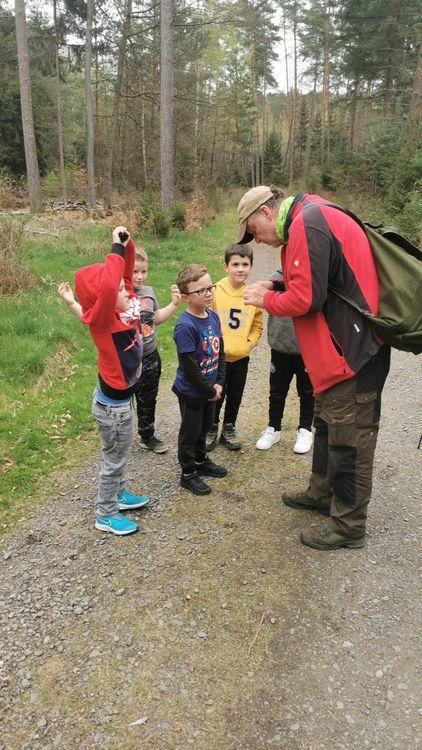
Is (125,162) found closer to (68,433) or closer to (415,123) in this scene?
(415,123)

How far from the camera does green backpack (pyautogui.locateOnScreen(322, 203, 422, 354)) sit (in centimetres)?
→ 260

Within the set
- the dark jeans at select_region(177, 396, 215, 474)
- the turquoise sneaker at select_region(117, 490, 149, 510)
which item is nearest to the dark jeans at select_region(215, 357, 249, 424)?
the dark jeans at select_region(177, 396, 215, 474)

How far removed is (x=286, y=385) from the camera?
436cm

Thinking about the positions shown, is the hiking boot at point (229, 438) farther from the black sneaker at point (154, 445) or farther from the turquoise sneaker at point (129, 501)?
the turquoise sneaker at point (129, 501)

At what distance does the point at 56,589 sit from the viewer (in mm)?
2877

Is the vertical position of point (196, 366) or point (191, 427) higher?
point (196, 366)

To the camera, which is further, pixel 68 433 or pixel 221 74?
pixel 221 74

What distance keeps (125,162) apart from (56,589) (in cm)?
2811

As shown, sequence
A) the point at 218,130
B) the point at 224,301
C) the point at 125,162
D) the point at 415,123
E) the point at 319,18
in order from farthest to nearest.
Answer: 1. the point at 218,130
2. the point at 319,18
3. the point at 125,162
4. the point at 415,123
5. the point at 224,301

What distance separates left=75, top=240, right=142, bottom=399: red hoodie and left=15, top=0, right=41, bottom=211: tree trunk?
659 inches

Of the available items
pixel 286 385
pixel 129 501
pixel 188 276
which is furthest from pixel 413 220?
pixel 129 501

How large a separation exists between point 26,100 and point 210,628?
18617mm

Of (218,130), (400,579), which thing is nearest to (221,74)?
(218,130)

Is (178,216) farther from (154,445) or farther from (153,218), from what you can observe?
(154,445)
